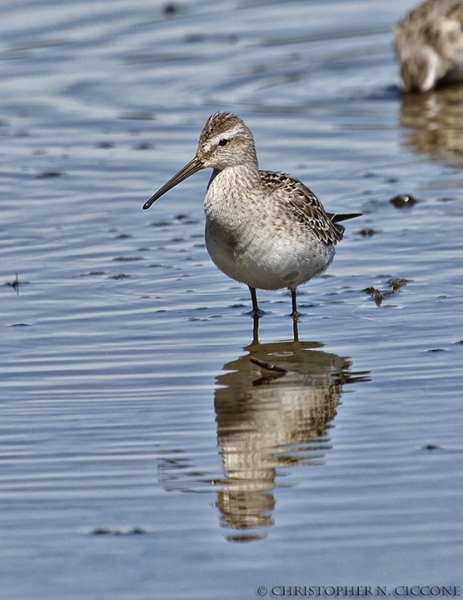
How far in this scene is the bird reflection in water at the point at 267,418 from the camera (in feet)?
16.9

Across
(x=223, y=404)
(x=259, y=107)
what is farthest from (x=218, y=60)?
(x=223, y=404)

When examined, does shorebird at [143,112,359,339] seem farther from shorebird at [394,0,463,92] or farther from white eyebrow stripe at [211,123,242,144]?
shorebird at [394,0,463,92]

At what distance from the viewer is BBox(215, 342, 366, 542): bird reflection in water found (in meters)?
5.14

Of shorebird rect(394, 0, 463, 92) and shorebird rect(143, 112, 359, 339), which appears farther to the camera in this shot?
shorebird rect(394, 0, 463, 92)

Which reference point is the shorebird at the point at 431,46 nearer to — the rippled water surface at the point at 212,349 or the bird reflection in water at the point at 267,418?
the rippled water surface at the point at 212,349

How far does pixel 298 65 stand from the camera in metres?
14.6

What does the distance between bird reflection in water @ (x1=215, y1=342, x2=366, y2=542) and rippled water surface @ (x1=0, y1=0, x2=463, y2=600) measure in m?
0.02

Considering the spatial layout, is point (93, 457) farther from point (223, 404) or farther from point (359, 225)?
point (359, 225)

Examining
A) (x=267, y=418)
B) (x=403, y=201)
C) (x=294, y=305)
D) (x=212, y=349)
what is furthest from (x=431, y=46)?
(x=267, y=418)

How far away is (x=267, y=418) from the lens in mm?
6141

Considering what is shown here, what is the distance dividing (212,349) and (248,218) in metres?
0.82

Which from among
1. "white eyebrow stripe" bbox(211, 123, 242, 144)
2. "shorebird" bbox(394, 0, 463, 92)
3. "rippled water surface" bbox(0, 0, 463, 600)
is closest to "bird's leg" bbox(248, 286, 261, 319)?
"rippled water surface" bbox(0, 0, 463, 600)

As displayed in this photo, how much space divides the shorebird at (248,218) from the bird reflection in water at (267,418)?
0.48 m

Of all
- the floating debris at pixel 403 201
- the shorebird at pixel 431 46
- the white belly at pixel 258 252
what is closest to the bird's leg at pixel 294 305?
the white belly at pixel 258 252
